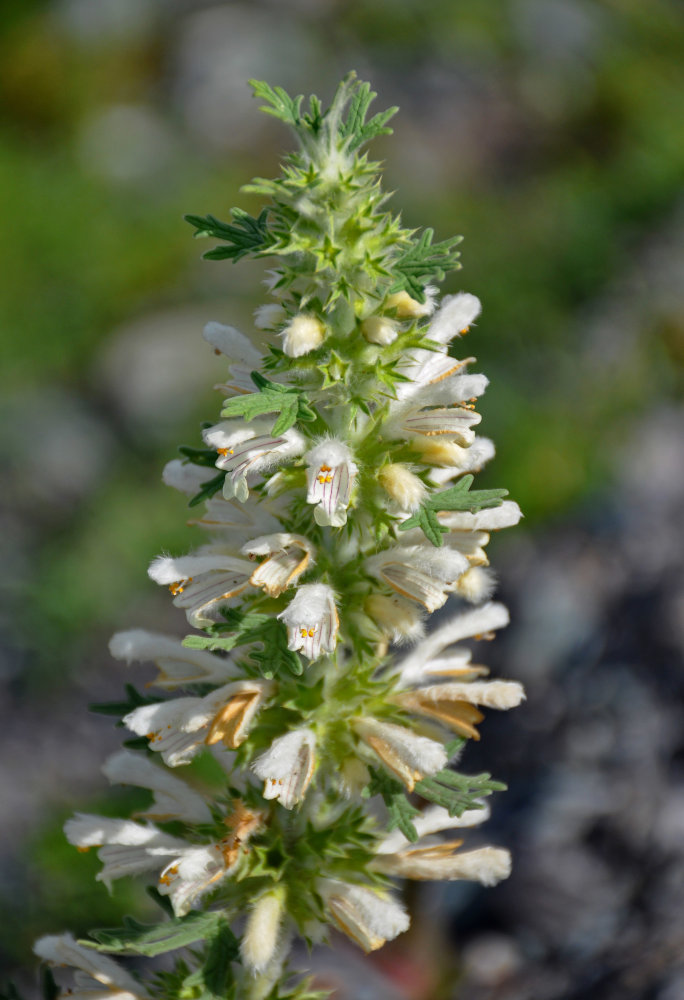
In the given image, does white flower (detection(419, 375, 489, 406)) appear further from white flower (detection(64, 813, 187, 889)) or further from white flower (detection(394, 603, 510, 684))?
white flower (detection(64, 813, 187, 889))

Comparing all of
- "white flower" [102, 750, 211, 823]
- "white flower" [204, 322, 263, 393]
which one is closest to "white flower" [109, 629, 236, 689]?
"white flower" [102, 750, 211, 823]

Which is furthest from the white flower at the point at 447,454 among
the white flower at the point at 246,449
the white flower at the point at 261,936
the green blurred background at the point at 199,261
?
the green blurred background at the point at 199,261

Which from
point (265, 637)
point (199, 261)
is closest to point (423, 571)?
point (265, 637)

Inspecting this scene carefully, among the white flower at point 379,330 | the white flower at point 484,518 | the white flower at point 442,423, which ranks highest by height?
the white flower at point 379,330

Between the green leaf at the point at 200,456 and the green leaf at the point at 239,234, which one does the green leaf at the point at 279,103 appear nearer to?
the green leaf at the point at 239,234

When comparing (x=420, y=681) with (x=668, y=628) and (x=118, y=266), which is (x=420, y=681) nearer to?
(x=668, y=628)
